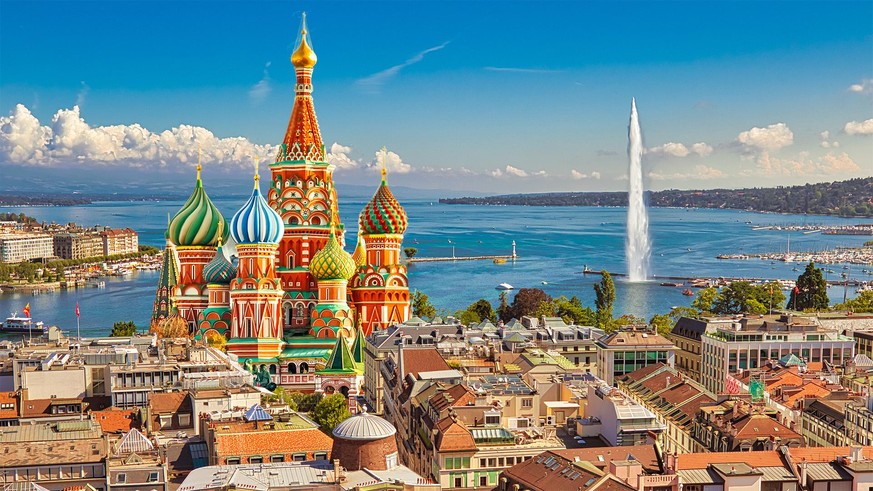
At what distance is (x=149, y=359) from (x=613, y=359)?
23056 millimetres

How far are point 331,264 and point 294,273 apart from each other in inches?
126

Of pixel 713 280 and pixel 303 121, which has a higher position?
pixel 303 121

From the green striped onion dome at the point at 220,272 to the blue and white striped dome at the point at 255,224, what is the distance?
10.6ft

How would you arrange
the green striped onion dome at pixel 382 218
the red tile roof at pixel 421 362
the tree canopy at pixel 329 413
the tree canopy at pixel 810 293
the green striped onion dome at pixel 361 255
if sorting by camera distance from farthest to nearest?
the tree canopy at pixel 810 293 → the green striped onion dome at pixel 361 255 → the green striped onion dome at pixel 382 218 → the red tile roof at pixel 421 362 → the tree canopy at pixel 329 413

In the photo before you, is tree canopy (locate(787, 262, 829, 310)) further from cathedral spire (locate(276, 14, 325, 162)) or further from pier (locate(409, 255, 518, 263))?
pier (locate(409, 255, 518, 263))

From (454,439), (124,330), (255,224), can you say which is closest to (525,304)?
(124,330)

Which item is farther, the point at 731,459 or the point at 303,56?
the point at 303,56

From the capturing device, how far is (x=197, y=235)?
6291 centimetres

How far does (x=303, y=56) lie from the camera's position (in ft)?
209

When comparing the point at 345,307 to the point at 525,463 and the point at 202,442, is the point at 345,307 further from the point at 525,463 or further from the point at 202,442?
the point at 525,463

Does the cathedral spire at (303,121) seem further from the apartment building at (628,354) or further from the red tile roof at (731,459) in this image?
the red tile roof at (731,459)

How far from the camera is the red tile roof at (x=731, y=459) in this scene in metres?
30.4

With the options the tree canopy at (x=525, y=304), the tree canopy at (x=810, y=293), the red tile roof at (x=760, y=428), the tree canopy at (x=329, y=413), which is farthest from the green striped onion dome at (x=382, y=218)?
the tree canopy at (x=810, y=293)

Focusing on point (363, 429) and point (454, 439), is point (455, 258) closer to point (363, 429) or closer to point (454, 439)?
point (454, 439)
